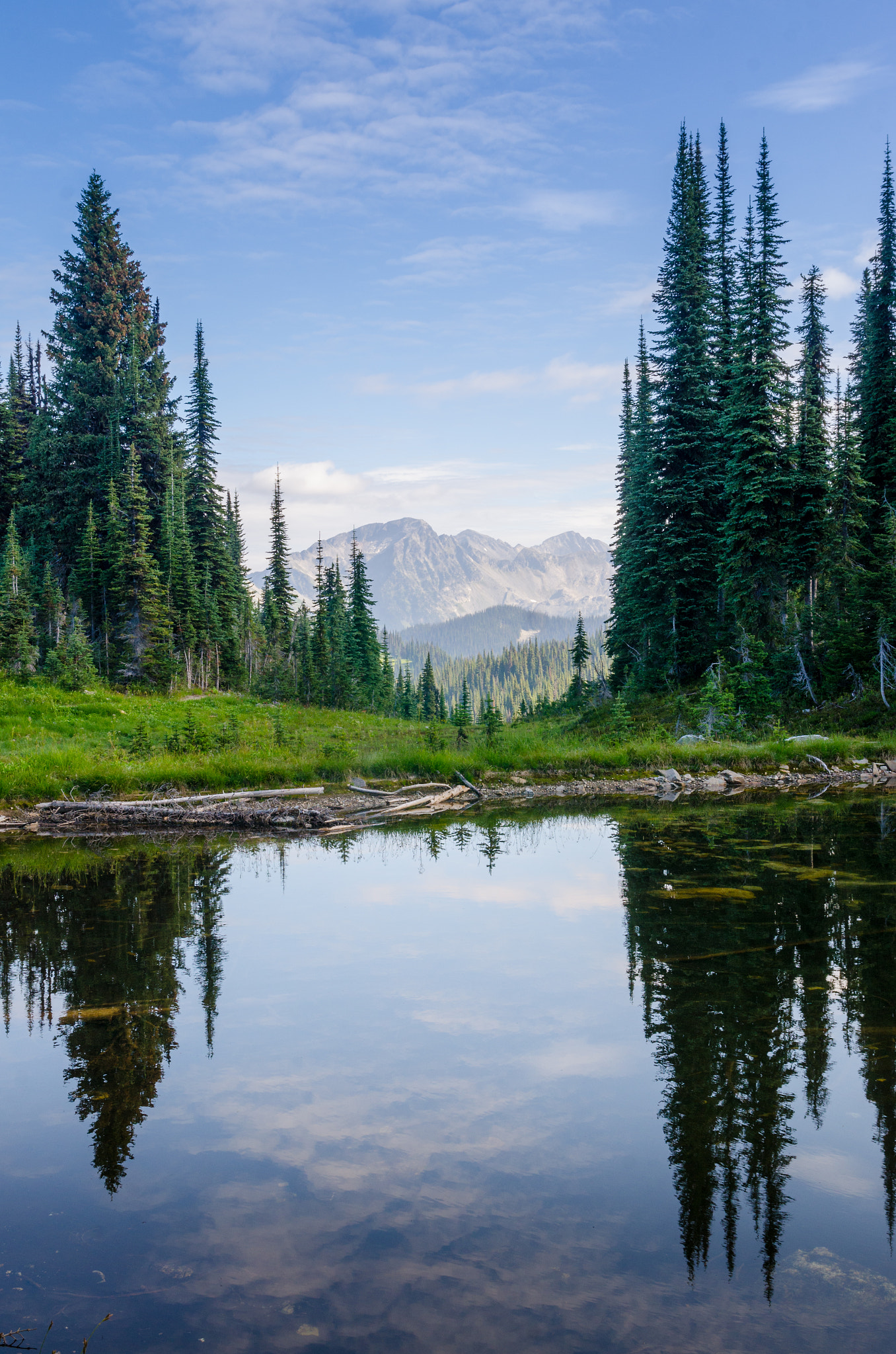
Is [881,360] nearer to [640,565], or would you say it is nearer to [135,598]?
[640,565]

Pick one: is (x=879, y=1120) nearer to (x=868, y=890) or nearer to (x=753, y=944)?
(x=753, y=944)

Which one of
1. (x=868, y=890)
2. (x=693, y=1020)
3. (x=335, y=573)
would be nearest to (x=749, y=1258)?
(x=693, y=1020)

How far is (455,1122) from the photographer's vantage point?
6.23 metres

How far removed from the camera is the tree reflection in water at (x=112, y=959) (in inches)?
267

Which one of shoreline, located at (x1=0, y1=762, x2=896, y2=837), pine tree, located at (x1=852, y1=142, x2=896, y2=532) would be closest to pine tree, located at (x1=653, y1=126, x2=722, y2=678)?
pine tree, located at (x1=852, y1=142, x2=896, y2=532)

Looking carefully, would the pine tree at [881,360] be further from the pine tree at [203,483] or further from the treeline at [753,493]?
the pine tree at [203,483]

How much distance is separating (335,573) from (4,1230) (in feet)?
219

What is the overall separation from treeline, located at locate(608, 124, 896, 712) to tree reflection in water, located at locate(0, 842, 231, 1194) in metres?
23.4

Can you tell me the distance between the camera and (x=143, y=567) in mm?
42719

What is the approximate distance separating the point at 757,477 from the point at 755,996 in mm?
28823

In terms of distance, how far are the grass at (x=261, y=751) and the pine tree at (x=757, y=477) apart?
21.8 feet

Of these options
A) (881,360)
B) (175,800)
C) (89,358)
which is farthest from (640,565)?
(89,358)

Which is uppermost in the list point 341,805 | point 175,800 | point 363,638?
point 363,638

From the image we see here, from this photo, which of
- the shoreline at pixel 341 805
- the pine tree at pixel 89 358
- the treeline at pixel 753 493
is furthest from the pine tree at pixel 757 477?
the pine tree at pixel 89 358
